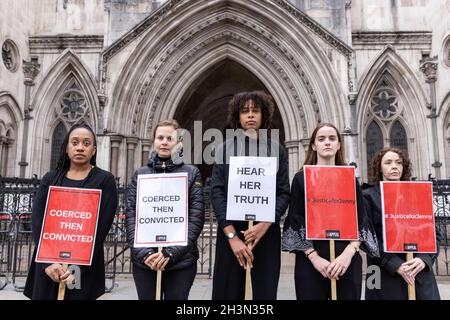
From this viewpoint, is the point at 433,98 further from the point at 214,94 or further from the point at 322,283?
the point at 322,283

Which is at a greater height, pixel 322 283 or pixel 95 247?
pixel 95 247

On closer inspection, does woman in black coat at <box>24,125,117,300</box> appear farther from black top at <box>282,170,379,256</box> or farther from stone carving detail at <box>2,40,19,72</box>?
stone carving detail at <box>2,40,19,72</box>

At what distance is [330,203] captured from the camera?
3.16 m

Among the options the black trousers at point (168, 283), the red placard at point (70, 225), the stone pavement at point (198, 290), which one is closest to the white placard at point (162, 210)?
the black trousers at point (168, 283)

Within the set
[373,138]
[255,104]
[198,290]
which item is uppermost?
[373,138]

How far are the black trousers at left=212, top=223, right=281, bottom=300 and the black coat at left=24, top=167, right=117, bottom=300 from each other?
0.99 metres

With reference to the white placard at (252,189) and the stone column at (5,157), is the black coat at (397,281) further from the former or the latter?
the stone column at (5,157)

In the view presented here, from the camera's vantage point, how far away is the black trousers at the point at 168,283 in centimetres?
307

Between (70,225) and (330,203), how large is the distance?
2.17 metres

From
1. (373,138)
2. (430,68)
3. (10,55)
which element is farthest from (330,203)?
(10,55)
